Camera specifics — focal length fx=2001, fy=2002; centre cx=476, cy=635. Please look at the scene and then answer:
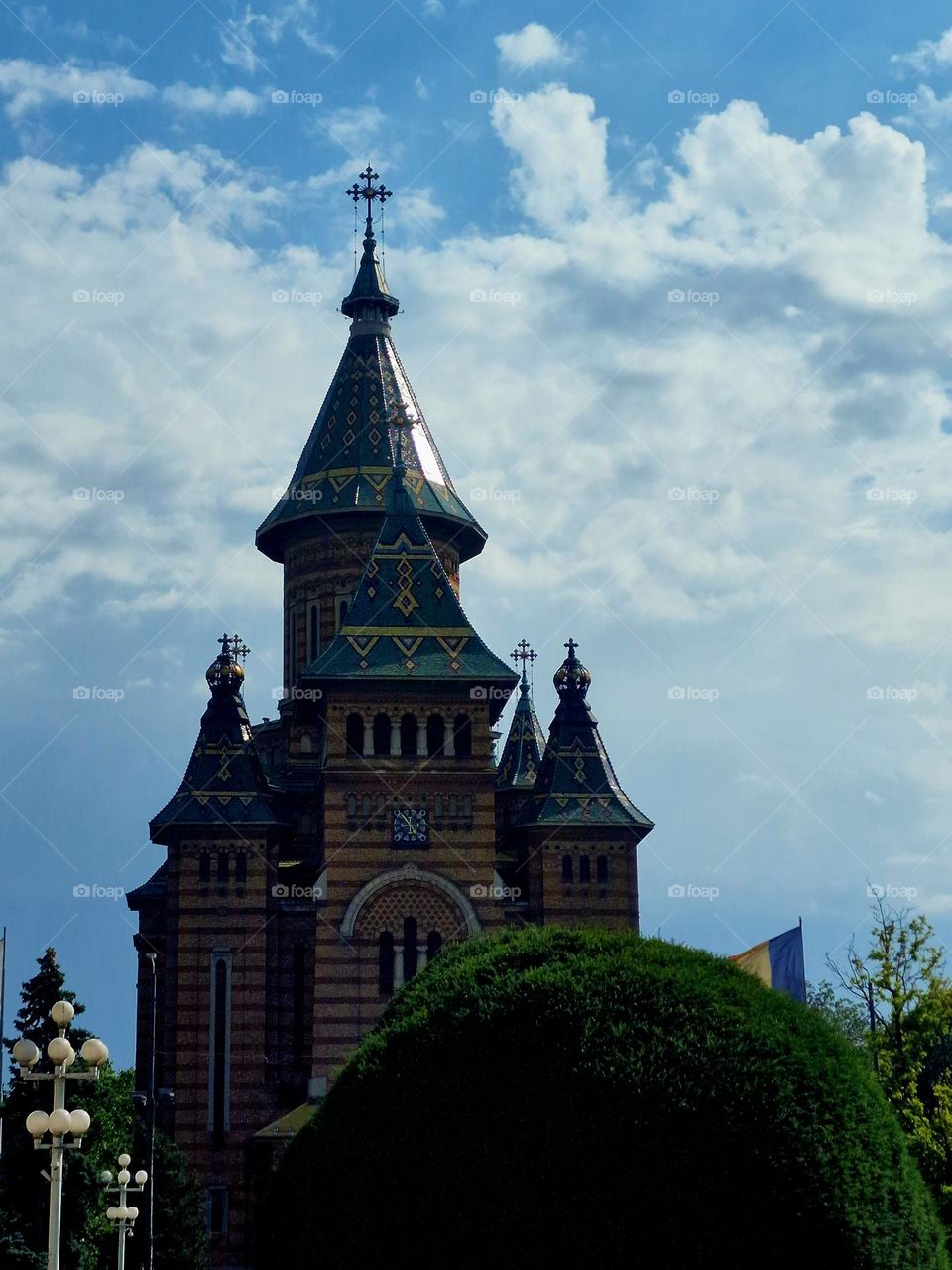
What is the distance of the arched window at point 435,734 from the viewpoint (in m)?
52.7

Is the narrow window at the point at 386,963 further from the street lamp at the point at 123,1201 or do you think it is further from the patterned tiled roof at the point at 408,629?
the street lamp at the point at 123,1201

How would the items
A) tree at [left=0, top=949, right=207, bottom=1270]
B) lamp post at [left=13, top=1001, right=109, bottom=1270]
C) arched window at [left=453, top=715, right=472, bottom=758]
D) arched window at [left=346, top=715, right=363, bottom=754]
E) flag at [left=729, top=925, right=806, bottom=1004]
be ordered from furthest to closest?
arched window at [left=453, top=715, right=472, bottom=758]
arched window at [left=346, top=715, right=363, bottom=754]
flag at [left=729, top=925, right=806, bottom=1004]
tree at [left=0, top=949, right=207, bottom=1270]
lamp post at [left=13, top=1001, right=109, bottom=1270]

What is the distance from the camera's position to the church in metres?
51.4

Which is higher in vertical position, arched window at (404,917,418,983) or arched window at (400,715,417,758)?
arched window at (400,715,417,758)

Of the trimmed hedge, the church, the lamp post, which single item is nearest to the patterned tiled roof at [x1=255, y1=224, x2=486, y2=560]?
the church

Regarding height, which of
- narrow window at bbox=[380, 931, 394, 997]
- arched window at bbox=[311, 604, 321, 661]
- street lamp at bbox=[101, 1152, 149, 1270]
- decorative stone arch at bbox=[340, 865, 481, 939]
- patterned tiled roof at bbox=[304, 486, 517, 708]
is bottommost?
street lamp at bbox=[101, 1152, 149, 1270]

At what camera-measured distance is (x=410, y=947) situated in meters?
51.5

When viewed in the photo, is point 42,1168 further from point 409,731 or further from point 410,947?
point 409,731

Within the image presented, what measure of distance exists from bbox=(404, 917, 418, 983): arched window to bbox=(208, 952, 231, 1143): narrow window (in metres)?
4.81

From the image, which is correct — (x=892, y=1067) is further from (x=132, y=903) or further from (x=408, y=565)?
(x=132, y=903)

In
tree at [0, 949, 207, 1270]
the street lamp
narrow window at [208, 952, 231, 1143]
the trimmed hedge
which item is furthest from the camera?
narrow window at [208, 952, 231, 1143]

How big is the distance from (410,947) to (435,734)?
5.60 metres

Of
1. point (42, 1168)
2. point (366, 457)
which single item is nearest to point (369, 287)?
point (366, 457)

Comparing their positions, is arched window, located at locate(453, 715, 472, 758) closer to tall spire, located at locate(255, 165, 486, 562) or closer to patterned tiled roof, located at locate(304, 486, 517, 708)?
patterned tiled roof, located at locate(304, 486, 517, 708)
